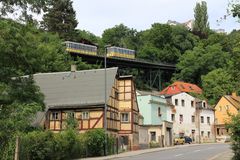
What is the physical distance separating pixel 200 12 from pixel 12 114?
403ft

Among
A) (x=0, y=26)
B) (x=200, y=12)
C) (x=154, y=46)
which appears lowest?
(x=0, y=26)

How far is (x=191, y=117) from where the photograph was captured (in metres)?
76.1

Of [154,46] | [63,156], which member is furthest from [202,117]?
[63,156]

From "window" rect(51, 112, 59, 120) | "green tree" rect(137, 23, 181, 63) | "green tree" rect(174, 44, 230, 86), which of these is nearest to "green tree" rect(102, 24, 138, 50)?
"green tree" rect(137, 23, 181, 63)

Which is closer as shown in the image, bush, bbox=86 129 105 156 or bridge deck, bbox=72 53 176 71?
bush, bbox=86 129 105 156

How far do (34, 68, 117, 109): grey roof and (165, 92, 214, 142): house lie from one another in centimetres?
2439

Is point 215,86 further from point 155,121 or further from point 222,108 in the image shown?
point 155,121

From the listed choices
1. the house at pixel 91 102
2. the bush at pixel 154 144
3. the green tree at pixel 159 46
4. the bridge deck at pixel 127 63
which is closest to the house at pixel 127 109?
the house at pixel 91 102

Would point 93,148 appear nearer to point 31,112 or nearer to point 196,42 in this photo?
point 31,112

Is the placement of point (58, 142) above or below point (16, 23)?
below

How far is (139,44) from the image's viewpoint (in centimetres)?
12406

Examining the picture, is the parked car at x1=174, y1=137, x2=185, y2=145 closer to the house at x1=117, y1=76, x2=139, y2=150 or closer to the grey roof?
the house at x1=117, y1=76, x2=139, y2=150

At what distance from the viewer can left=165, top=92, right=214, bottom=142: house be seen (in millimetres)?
72375

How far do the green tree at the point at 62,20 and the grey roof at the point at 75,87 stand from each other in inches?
1614
